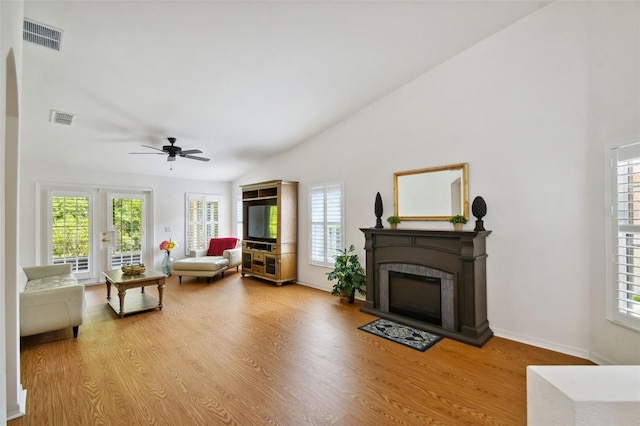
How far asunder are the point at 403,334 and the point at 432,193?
1.79 metres

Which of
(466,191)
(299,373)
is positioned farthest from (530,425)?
(466,191)

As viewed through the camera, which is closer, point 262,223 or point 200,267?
point 200,267

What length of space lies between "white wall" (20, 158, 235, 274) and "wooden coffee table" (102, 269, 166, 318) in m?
1.98

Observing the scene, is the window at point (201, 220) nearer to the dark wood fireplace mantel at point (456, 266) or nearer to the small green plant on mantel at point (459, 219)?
the dark wood fireplace mantel at point (456, 266)

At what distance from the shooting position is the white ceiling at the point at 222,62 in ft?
8.43

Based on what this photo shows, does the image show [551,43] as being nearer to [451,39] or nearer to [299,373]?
[451,39]

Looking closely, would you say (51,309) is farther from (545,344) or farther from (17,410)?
(545,344)

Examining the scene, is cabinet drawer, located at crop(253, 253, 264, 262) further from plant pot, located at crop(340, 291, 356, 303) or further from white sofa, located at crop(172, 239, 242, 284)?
plant pot, located at crop(340, 291, 356, 303)

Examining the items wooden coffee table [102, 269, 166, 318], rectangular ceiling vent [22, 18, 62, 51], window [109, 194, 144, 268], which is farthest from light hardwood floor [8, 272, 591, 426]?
rectangular ceiling vent [22, 18, 62, 51]

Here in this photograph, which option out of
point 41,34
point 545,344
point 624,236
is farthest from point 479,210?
point 41,34

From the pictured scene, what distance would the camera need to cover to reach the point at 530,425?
121cm

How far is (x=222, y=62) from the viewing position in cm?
316

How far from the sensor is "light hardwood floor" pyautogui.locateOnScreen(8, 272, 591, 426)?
2020 mm

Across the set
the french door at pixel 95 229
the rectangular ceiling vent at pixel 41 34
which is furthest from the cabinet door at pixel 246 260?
the rectangular ceiling vent at pixel 41 34
